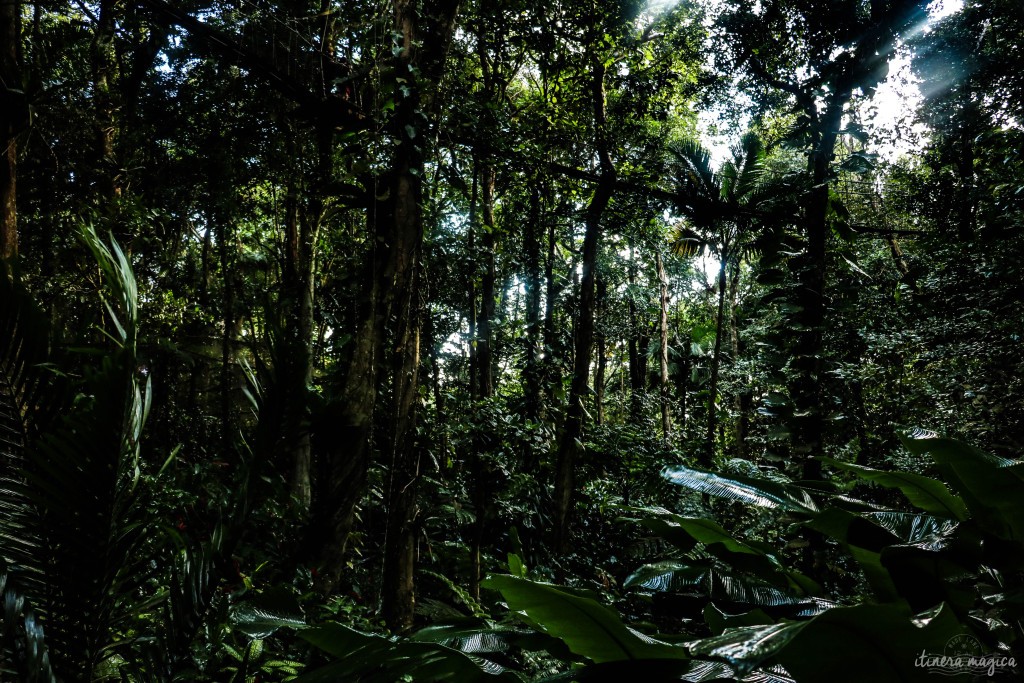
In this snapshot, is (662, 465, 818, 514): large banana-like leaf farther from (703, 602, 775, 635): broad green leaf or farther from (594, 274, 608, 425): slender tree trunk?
(594, 274, 608, 425): slender tree trunk

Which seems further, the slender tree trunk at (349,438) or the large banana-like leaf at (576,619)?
the slender tree trunk at (349,438)

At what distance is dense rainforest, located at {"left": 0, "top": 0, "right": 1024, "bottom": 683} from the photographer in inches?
45.7

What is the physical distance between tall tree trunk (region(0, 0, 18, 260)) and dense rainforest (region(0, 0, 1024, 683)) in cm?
3

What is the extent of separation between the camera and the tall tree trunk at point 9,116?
3.40 metres

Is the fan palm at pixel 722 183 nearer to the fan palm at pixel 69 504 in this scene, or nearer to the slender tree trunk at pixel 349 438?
the slender tree trunk at pixel 349 438

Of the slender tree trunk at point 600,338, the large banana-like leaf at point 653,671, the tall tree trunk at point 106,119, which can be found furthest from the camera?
the slender tree trunk at point 600,338

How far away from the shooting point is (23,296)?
5.13ft

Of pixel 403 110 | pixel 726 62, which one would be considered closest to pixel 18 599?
pixel 403 110

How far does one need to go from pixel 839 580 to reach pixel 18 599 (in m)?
6.14

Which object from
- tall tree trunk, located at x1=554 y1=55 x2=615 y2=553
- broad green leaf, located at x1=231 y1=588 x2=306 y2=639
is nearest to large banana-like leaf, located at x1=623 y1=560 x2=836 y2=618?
broad green leaf, located at x1=231 y1=588 x2=306 y2=639

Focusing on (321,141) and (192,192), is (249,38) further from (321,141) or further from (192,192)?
(192,192)

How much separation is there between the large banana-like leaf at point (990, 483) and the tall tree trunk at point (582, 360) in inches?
209

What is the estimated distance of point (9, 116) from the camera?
3.50 m

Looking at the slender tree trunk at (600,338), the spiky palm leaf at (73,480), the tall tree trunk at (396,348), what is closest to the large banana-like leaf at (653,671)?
the spiky palm leaf at (73,480)
